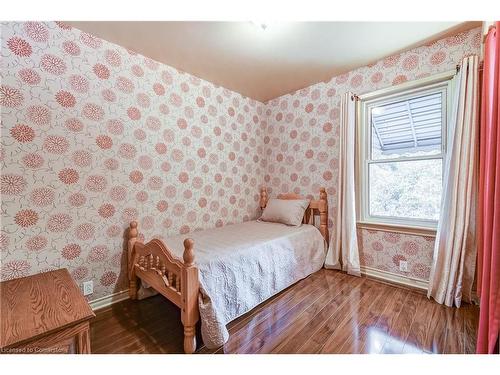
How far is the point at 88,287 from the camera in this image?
1812 millimetres

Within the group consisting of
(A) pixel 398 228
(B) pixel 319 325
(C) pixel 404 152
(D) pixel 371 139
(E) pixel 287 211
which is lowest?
(B) pixel 319 325

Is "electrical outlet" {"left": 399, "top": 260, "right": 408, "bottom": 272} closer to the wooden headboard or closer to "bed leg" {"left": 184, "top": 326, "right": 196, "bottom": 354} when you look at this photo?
the wooden headboard

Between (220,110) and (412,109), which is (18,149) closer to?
(220,110)

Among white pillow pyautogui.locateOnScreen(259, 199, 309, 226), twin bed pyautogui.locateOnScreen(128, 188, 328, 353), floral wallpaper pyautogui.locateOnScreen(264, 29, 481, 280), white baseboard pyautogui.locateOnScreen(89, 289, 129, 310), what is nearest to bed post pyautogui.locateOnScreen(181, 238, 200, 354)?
twin bed pyautogui.locateOnScreen(128, 188, 328, 353)

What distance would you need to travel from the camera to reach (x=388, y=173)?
2.37 meters

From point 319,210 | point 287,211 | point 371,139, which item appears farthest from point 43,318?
point 371,139

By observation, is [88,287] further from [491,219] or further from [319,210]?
[491,219]

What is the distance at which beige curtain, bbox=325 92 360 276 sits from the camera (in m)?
2.39

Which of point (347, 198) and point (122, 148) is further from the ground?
point (122, 148)

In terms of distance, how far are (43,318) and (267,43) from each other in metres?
2.44

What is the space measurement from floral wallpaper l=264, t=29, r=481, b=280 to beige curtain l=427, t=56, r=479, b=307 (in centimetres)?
21

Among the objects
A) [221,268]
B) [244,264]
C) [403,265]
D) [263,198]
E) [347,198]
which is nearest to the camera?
[221,268]
